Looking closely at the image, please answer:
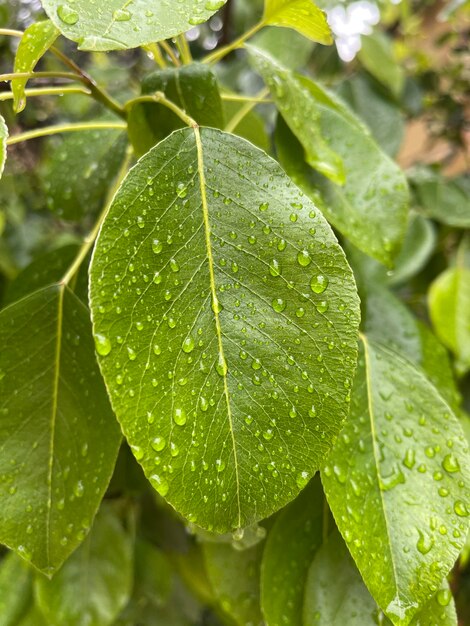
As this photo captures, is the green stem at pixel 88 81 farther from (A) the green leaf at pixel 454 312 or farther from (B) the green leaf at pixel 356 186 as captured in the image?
(A) the green leaf at pixel 454 312

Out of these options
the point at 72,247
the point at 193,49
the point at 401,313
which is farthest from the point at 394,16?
the point at 72,247

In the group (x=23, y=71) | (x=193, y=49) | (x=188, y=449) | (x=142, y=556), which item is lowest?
(x=142, y=556)

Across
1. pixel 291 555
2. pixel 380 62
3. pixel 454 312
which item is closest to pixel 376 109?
pixel 380 62

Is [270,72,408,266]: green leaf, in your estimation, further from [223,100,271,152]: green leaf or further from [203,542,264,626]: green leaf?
[203,542,264,626]: green leaf

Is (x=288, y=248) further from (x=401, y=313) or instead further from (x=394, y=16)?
(x=394, y=16)

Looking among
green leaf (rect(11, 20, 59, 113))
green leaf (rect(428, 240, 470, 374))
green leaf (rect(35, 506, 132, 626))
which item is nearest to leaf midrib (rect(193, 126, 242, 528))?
green leaf (rect(11, 20, 59, 113))

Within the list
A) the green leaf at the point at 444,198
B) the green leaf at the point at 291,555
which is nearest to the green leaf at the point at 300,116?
the green leaf at the point at 291,555
